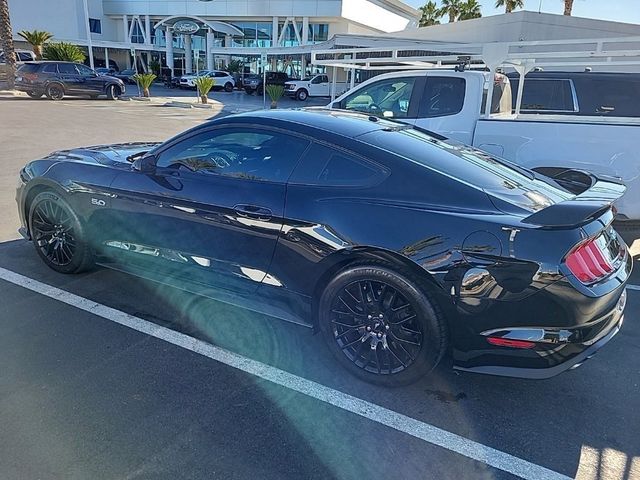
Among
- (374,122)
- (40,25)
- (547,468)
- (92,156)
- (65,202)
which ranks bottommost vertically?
(547,468)

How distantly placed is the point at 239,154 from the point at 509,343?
2.21m

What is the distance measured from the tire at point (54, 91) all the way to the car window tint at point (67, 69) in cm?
68

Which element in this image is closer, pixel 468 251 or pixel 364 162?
pixel 468 251

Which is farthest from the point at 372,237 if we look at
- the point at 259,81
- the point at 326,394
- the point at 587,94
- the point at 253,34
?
the point at 253,34

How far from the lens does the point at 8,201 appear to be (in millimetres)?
6449

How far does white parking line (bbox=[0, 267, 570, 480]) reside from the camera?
8.00 ft

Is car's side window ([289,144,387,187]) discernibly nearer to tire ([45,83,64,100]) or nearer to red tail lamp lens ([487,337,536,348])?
red tail lamp lens ([487,337,536,348])

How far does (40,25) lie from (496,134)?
55321 millimetres

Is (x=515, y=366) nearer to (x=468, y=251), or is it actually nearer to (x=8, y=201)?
(x=468, y=251)

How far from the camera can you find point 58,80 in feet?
72.8

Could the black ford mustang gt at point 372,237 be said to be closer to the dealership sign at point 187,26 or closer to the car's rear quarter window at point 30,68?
the car's rear quarter window at point 30,68

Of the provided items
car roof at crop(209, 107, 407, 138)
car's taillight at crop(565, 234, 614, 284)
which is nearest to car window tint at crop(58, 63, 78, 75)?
car roof at crop(209, 107, 407, 138)

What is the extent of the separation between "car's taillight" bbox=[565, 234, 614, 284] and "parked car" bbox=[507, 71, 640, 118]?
20.4 feet

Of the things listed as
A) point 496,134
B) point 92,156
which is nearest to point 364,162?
point 92,156
